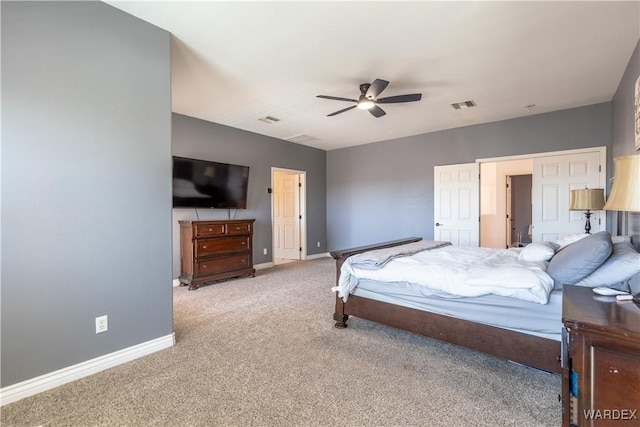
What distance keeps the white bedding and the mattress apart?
0.05 metres

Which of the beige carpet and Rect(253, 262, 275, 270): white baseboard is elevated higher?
Rect(253, 262, 275, 270): white baseboard

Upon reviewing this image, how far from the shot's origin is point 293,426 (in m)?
1.56

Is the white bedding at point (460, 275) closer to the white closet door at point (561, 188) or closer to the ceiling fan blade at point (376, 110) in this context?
the ceiling fan blade at point (376, 110)

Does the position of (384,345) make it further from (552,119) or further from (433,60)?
(552,119)

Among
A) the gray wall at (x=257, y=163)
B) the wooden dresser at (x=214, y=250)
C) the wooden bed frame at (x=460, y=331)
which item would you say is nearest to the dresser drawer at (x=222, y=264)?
the wooden dresser at (x=214, y=250)

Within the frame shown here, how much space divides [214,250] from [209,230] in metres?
0.32

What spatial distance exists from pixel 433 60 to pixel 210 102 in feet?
9.41

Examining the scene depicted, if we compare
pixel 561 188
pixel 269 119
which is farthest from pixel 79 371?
pixel 561 188

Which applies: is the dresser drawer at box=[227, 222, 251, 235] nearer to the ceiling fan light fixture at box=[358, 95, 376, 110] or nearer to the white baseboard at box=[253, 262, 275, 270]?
the white baseboard at box=[253, 262, 275, 270]

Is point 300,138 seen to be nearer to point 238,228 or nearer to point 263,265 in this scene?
point 238,228

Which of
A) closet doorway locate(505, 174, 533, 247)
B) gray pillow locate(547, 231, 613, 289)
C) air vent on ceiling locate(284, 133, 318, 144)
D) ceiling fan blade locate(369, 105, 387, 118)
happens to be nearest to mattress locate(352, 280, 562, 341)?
gray pillow locate(547, 231, 613, 289)

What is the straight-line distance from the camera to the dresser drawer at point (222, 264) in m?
4.35

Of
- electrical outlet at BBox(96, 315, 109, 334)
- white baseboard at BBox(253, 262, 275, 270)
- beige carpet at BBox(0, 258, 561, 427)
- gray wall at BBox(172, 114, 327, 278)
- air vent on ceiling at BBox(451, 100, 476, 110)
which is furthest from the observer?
white baseboard at BBox(253, 262, 275, 270)

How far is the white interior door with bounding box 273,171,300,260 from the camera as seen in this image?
6.86m
